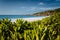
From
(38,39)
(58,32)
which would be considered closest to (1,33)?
(38,39)

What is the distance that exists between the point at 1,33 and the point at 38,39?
44 cm

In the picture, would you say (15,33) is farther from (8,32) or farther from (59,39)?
(59,39)

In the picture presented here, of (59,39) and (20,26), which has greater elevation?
(20,26)

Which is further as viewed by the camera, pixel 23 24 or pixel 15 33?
pixel 23 24

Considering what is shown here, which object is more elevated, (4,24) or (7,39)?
(4,24)

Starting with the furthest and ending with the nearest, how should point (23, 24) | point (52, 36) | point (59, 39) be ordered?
1. point (23, 24)
2. point (52, 36)
3. point (59, 39)

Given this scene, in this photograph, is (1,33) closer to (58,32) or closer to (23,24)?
(23,24)

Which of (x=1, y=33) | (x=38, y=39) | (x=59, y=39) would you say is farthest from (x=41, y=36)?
(x=1, y=33)

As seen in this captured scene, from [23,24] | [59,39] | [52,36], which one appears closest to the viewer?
[59,39]

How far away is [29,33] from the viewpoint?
5.99 feet

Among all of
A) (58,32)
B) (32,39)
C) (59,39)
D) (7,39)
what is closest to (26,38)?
(32,39)

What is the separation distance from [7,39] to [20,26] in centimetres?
23

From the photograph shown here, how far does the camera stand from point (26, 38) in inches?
70.5

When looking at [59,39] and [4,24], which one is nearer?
[59,39]
